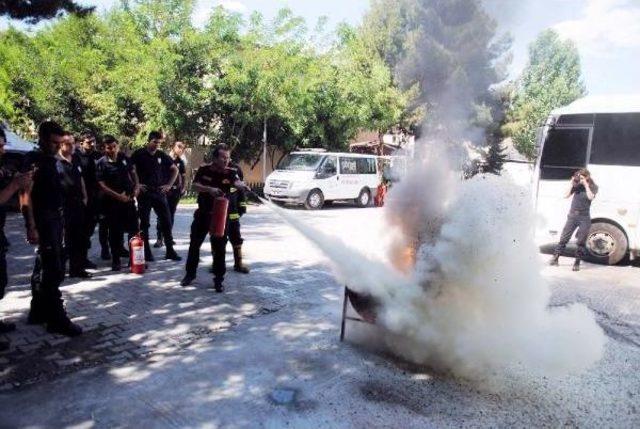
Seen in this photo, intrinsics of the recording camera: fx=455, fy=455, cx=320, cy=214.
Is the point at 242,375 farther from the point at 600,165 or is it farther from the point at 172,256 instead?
the point at 600,165

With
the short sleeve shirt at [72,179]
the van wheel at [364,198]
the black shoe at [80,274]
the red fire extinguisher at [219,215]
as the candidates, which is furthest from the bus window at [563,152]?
the van wheel at [364,198]

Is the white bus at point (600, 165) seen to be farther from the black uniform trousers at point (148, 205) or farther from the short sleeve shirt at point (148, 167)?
the short sleeve shirt at point (148, 167)

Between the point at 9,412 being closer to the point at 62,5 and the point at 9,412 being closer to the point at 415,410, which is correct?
the point at 415,410

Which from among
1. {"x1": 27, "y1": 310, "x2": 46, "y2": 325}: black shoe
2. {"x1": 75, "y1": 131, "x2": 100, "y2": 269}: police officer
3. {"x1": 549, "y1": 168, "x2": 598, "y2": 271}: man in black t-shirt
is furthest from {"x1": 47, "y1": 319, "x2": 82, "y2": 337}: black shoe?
{"x1": 549, "y1": 168, "x2": 598, "y2": 271}: man in black t-shirt

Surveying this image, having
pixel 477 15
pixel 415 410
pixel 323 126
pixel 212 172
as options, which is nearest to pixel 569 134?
pixel 477 15

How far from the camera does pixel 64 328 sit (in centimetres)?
436

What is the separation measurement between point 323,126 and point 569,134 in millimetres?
12364

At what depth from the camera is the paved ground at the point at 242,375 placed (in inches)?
126

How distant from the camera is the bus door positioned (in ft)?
31.4

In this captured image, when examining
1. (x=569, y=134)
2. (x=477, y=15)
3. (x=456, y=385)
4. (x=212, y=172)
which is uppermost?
(x=477, y=15)

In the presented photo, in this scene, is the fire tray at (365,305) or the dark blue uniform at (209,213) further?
the dark blue uniform at (209,213)

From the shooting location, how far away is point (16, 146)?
472 inches

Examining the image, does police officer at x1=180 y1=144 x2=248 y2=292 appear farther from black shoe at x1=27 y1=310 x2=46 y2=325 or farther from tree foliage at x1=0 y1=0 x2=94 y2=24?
tree foliage at x1=0 y1=0 x2=94 y2=24

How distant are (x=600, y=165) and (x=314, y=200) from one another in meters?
9.67
